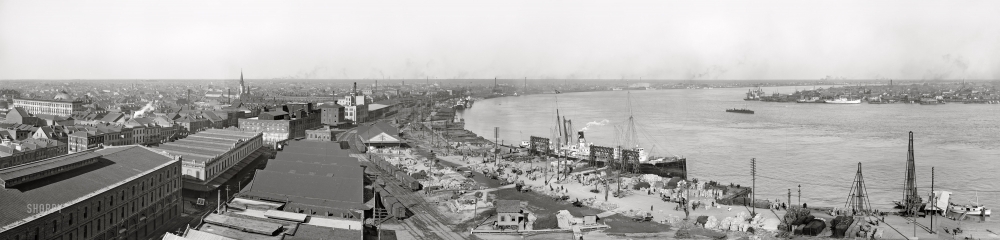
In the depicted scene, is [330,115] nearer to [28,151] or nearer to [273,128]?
[273,128]

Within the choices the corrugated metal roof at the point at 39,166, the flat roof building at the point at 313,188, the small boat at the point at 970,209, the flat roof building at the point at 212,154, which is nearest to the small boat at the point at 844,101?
the small boat at the point at 970,209

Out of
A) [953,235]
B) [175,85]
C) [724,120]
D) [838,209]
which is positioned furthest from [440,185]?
[175,85]

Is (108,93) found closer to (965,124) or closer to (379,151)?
(379,151)

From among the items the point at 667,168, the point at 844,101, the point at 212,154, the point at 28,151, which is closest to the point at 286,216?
the point at 212,154

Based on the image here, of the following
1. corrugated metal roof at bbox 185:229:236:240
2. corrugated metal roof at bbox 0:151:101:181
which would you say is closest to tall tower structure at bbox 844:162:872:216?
corrugated metal roof at bbox 185:229:236:240

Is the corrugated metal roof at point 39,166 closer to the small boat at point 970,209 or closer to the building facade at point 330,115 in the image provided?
the small boat at point 970,209

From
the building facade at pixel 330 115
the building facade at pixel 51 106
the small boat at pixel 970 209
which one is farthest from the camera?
the building facade at pixel 330 115
